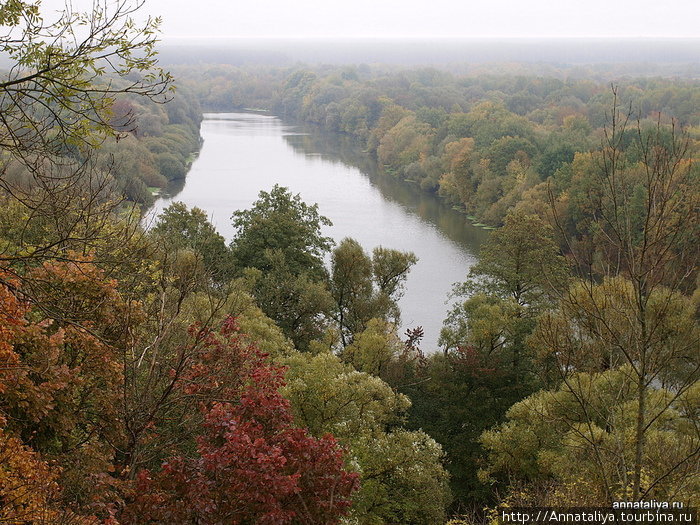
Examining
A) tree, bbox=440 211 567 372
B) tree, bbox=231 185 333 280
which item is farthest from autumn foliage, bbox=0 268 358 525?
tree, bbox=231 185 333 280

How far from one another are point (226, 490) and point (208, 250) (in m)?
17.5

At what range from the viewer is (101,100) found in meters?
4.77

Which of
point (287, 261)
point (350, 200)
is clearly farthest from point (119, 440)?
point (350, 200)

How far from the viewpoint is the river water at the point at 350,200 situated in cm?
3180

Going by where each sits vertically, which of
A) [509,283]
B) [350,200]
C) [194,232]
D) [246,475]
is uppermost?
[246,475]

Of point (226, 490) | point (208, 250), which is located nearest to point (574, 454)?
point (226, 490)

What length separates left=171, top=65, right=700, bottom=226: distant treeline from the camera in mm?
44312

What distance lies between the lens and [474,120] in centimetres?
6475

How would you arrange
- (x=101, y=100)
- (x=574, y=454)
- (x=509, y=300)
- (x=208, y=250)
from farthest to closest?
(x=208, y=250), (x=509, y=300), (x=574, y=454), (x=101, y=100)

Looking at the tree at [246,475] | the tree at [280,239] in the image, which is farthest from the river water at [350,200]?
the tree at [246,475]

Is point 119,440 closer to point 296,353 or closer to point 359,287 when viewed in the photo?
point 296,353

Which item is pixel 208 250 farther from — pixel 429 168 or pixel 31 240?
pixel 429 168

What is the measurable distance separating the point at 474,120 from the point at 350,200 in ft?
75.6

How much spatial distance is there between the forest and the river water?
3.76 meters
